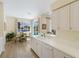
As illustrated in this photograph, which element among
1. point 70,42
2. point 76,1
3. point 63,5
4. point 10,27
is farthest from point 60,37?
point 10,27

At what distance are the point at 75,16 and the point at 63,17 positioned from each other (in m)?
0.51

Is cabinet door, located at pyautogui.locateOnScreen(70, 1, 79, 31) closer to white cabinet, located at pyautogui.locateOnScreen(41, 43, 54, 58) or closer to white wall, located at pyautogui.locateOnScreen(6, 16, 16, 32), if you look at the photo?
white cabinet, located at pyautogui.locateOnScreen(41, 43, 54, 58)

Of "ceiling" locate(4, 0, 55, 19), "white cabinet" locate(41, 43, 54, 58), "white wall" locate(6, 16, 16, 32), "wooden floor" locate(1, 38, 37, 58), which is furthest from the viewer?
"white wall" locate(6, 16, 16, 32)

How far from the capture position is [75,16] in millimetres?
2258

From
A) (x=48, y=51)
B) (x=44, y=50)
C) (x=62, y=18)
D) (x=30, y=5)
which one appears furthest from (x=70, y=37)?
(x=30, y=5)

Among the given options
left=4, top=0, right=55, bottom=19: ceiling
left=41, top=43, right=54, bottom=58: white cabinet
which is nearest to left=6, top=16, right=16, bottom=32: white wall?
left=4, top=0, right=55, bottom=19: ceiling

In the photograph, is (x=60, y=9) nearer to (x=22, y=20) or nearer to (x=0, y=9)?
(x=0, y=9)

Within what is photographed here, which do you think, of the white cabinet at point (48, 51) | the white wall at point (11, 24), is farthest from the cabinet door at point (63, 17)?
the white wall at point (11, 24)

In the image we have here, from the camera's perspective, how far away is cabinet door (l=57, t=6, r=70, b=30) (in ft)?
8.38

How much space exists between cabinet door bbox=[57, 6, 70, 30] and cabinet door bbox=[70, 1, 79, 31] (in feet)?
0.64

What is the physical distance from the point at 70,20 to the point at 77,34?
0.43 meters

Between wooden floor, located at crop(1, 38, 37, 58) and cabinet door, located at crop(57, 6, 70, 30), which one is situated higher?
cabinet door, located at crop(57, 6, 70, 30)

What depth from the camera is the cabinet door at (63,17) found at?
2.55 m

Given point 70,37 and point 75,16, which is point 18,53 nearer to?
point 70,37
